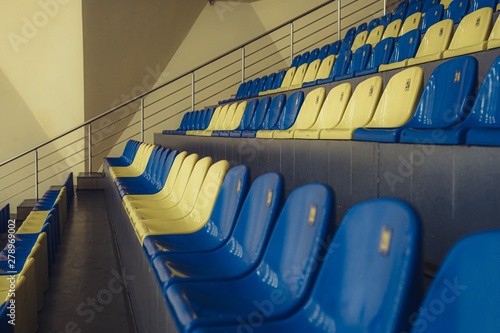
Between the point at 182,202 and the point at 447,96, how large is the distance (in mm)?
792

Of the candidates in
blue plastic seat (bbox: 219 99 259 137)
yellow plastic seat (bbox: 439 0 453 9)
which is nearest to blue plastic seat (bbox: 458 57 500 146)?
blue plastic seat (bbox: 219 99 259 137)

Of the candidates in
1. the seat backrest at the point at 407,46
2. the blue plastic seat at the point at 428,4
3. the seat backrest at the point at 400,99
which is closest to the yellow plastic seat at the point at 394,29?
the blue plastic seat at the point at 428,4

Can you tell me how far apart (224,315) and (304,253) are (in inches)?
5.4

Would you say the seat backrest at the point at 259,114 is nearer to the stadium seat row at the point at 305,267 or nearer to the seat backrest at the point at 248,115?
the seat backrest at the point at 248,115

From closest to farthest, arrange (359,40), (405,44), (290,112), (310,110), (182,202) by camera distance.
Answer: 1. (182,202)
2. (310,110)
3. (290,112)
4. (405,44)
5. (359,40)

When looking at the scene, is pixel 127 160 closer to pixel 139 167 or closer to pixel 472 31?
pixel 139 167

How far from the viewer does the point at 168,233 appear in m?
1.31

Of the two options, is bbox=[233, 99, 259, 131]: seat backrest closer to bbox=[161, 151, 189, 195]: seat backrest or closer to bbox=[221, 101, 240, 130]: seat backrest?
bbox=[221, 101, 240, 130]: seat backrest

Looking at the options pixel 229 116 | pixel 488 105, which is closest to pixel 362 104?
pixel 488 105

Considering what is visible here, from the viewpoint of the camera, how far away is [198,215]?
142 centimetres

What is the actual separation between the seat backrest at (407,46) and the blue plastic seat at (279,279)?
1881mm

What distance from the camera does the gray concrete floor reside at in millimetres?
1524

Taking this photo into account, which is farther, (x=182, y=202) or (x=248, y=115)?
(x=248, y=115)

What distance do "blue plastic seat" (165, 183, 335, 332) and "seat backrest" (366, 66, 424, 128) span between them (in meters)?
0.85
